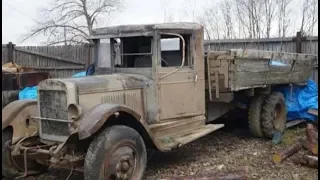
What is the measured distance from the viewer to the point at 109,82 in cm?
567

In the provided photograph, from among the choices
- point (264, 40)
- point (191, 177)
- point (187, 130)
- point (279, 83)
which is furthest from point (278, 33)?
point (191, 177)

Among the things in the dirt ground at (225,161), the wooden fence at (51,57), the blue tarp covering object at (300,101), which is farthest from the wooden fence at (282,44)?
the wooden fence at (51,57)

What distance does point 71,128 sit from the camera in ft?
17.2

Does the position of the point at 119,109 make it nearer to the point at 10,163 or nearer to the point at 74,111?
the point at 74,111

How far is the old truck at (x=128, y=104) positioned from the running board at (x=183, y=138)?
0.05ft

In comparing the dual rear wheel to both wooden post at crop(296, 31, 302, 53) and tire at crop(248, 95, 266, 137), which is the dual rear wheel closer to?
tire at crop(248, 95, 266, 137)

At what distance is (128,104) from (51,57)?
28.0ft

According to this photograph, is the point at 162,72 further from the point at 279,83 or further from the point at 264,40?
the point at 264,40

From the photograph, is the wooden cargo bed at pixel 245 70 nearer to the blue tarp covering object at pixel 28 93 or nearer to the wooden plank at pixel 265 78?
the wooden plank at pixel 265 78

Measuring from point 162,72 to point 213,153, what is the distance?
6.23 feet

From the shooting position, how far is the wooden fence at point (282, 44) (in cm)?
1066

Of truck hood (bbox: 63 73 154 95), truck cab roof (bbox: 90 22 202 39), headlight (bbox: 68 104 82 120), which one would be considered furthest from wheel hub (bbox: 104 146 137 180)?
truck cab roof (bbox: 90 22 202 39)

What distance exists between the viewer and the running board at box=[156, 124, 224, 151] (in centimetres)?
612

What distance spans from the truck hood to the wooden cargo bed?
1.38 meters
